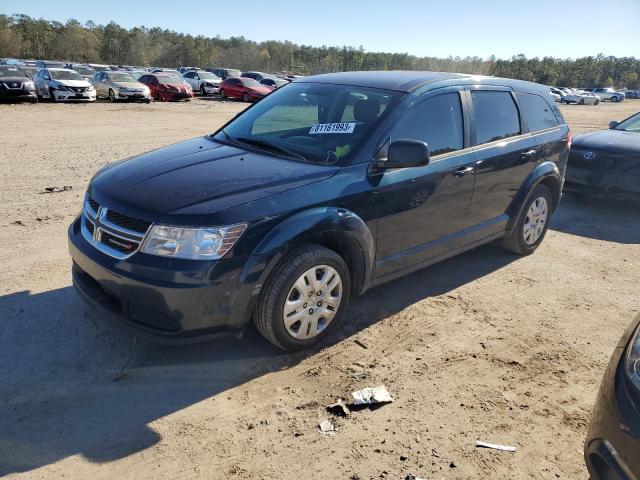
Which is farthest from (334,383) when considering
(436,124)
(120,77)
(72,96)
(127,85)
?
(120,77)

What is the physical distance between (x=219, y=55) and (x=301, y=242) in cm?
10161

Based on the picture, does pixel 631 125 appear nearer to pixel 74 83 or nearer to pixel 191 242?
pixel 191 242

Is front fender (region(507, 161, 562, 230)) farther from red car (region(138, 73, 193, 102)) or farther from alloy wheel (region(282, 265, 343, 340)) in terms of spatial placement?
red car (region(138, 73, 193, 102))

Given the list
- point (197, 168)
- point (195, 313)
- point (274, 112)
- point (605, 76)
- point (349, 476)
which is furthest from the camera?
point (605, 76)

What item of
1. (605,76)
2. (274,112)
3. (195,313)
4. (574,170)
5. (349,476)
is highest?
(605,76)

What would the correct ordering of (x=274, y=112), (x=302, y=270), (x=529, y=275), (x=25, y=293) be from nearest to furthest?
(x=302, y=270) → (x=25, y=293) → (x=274, y=112) → (x=529, y=275)

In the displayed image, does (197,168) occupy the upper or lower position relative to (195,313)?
upper

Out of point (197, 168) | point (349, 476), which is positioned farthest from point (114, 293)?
point (349, 476)

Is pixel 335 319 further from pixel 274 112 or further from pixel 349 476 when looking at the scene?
pixel 274 112

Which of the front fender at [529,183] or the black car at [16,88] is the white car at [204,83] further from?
the front fender at [529,183]

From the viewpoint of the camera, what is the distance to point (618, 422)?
1941mm

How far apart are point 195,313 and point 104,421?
2.44 feet

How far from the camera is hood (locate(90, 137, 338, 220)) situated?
3.02 meters

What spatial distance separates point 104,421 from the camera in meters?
2.77
